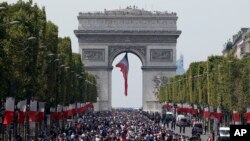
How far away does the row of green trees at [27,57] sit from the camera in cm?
4939

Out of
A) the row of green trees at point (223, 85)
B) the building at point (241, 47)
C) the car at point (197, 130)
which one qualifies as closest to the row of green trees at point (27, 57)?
the car at point (197, 130)

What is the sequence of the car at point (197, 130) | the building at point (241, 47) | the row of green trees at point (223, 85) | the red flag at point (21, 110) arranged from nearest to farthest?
the red flag at point (21, 110)
the car at point (197, 130)
the row of green trees at point (223, 85)
the building at point (241, 47)

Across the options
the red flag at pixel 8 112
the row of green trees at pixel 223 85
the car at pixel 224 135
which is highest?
the row of green trees at pixel 223 85

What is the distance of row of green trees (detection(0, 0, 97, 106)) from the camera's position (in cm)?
4939

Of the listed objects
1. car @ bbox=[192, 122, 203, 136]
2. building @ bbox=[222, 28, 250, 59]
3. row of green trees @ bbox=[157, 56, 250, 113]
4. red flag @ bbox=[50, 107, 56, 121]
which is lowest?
car @ bbox=[192, 122, 203, 136]

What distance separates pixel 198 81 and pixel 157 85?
8523 centimetres

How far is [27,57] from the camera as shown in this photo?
56938 mm

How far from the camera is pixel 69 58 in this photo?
106m

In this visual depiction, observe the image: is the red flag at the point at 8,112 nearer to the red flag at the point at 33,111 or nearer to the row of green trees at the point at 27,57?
the row of green trees at the point at 27,57

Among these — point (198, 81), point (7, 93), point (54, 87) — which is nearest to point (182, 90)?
point (198, 81)

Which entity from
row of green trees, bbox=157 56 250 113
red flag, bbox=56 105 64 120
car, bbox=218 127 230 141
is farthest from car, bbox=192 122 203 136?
red flag, bbox=56 105 64 120

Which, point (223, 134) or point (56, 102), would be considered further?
point (56, 102)

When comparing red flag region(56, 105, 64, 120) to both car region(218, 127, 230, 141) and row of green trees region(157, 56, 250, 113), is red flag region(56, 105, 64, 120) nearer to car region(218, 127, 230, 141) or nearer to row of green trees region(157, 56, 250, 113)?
row of green trees region(157, 56, 250, 113)

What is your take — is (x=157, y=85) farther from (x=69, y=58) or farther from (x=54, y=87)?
(x=54, y=87)
